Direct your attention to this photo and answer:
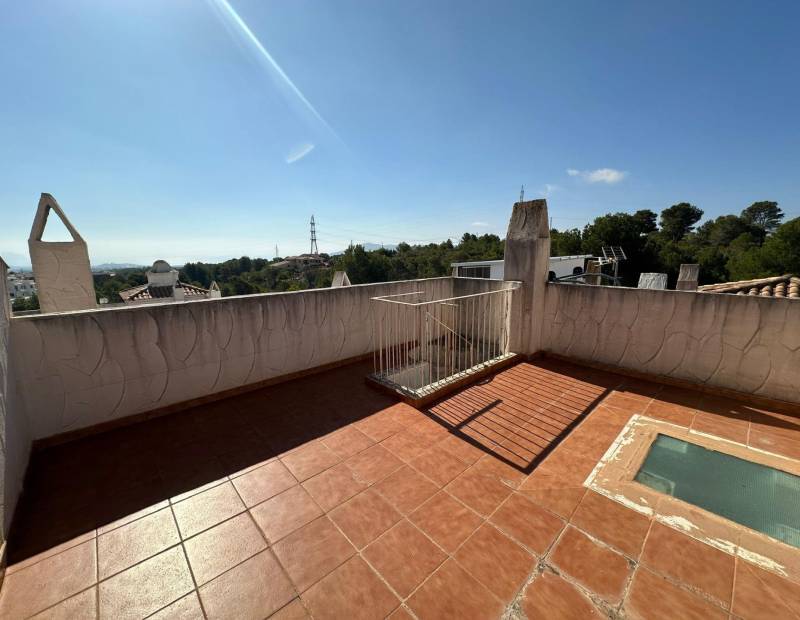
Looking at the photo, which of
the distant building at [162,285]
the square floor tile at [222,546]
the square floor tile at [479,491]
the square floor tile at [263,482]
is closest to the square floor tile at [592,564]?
the square floor tile at [479,491]

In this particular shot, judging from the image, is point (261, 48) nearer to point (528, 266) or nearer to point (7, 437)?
point (528, 266)

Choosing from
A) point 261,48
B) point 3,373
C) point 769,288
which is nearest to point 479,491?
point 3,373

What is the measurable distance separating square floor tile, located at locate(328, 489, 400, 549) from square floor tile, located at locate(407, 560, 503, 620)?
415 millimetres

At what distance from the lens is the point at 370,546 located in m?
1.75

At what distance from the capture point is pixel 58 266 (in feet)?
15.4

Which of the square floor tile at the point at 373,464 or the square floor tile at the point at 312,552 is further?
the square floor tile at the point at 373,464


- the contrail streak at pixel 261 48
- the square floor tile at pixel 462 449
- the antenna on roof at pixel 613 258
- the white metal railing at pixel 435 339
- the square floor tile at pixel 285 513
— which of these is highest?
the contrail streak at pixel 261 48

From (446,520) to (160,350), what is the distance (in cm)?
315

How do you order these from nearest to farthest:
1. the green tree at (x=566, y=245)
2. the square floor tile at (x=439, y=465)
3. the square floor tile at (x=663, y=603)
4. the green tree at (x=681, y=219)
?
the square floor tile at (x=663, y=603)
the square floor tile at (x=439, y=465)
the green tree at (x=566, y=245)
the green tree at (x=681, y=219)

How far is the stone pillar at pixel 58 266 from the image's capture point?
455 cm

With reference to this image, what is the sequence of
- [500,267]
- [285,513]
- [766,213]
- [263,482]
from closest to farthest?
[285,513] → [263,482] → [500,267] → [766,213]

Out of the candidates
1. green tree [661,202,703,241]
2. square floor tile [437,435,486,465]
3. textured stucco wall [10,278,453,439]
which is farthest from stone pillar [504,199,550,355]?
green tree [661,202,703,241]

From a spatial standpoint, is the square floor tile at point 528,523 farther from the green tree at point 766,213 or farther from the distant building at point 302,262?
the distant building at point 302,262

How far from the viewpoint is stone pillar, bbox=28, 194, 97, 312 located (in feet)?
14.9
